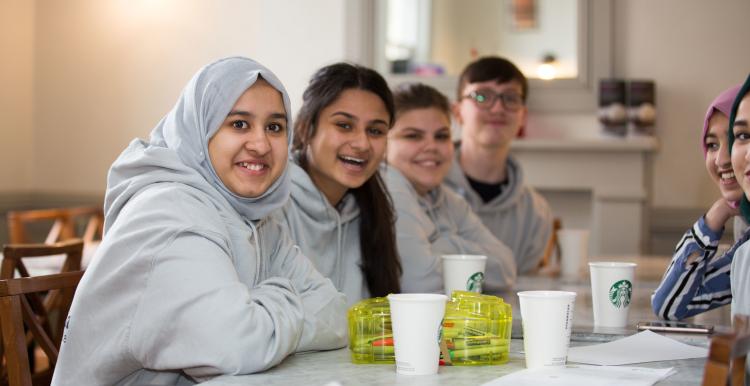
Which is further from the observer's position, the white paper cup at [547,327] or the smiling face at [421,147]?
the smiling face at [421,147]

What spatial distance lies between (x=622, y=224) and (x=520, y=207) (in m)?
1.87

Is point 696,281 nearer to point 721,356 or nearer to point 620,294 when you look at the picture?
point 620,294

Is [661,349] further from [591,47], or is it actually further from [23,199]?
[23,199]

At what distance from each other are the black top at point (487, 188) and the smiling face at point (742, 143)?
67.0 inches

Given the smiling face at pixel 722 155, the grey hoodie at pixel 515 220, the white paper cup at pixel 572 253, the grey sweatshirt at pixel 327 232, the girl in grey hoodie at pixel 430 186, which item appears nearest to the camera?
the smiling face at pixel 722 155

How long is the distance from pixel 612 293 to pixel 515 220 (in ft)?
5.30

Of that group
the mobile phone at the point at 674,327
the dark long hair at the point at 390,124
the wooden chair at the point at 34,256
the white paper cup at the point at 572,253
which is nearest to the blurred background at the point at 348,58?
the white paper cup at the point at 572,253

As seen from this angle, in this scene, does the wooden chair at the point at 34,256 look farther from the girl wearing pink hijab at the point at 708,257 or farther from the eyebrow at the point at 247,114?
the girl wearing pink hijab at the point at 708,257

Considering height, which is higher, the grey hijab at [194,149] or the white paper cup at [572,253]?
the grey hijab at [194,149]

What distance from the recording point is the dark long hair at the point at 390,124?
230 centimetres

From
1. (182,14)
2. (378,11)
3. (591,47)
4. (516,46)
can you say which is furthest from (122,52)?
(591,47)

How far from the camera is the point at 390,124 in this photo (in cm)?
240

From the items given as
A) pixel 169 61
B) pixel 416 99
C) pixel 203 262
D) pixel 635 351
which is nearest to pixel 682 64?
pixel 416 99

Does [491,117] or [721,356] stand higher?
[491,117]
